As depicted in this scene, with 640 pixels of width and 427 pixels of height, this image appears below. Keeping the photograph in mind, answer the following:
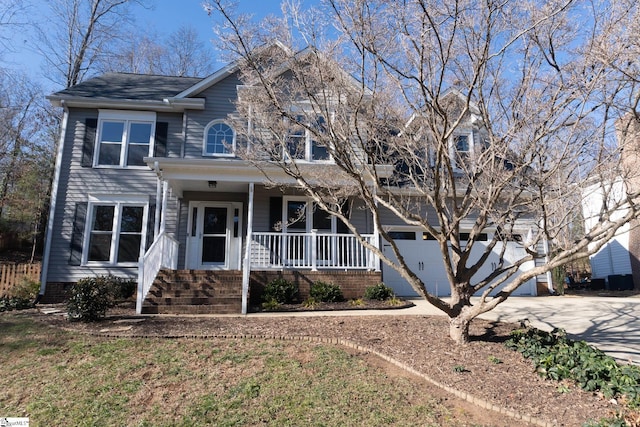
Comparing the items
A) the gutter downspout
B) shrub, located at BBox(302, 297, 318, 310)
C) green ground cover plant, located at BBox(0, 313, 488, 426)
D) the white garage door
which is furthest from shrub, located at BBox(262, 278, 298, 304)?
the gutter downspout

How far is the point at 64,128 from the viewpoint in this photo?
11281mm

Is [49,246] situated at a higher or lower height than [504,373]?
higher

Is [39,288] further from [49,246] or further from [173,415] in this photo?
[173,415]

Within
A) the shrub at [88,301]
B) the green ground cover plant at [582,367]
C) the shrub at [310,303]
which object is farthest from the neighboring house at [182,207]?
the green ground cover plant at [582,367]

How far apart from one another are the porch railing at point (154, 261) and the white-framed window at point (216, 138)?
3.02 meters

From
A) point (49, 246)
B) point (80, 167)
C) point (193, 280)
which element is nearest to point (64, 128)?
point (80, 167)

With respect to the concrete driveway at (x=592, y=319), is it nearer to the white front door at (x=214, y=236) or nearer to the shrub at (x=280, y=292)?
the shrub at (x=280, y=292)

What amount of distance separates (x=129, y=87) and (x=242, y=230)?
6331 millimetres

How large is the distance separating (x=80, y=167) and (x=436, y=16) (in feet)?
35.1

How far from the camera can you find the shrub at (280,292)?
879 centimetres

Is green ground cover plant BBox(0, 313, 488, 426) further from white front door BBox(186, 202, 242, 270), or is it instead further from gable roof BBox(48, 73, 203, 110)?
gable roof BBox(48, 73, 203, 110)

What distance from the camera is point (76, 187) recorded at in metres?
11.0

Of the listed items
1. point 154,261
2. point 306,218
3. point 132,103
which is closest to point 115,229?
point 154,261

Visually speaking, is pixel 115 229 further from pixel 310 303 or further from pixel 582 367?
pixel 582 367
